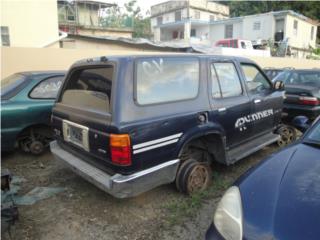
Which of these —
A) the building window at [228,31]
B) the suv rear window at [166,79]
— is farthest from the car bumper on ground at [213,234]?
the building window at [228,31]

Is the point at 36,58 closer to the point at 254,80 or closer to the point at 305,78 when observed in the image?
the point at 254,80

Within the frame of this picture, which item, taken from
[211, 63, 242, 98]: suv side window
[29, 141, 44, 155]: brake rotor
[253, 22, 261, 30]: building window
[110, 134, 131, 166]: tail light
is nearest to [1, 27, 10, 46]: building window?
[29, 141, 44, 155]: brake rotor

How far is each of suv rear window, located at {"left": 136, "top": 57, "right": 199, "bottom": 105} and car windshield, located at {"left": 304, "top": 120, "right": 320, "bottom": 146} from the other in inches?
52.8

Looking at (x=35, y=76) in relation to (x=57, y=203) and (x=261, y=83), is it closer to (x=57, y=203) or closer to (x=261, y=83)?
(x=57, y=203)

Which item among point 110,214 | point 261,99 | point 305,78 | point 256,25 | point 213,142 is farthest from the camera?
point 256,25

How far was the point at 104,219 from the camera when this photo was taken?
10.7 feet

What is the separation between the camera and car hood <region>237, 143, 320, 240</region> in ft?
5.70

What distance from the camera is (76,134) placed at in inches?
135

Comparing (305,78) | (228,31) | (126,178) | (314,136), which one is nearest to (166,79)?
(126,178)

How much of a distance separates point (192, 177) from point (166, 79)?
130 centimetres

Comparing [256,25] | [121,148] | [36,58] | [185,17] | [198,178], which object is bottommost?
[198,178]

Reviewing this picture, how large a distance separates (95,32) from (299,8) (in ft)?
83.3

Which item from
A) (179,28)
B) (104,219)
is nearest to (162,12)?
(179,28)

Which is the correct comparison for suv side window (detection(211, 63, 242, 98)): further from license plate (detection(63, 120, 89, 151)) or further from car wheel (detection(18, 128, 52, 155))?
car wheel (detection(18, 128, 52, 155))
